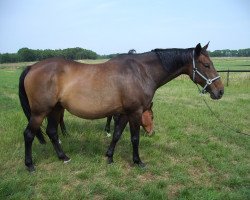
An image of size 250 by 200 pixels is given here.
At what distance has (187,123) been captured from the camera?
333 inches

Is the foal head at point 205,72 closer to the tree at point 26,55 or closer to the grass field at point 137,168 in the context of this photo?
the grass field at point 137,168

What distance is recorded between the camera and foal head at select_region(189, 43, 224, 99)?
507 centimetres

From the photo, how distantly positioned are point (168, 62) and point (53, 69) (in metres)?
2.04

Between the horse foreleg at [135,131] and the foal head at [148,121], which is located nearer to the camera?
the horse foreleg at [135,131]

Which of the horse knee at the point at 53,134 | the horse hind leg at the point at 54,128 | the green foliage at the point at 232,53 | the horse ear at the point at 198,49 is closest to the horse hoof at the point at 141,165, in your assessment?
the horse hind leg at the point at 54,128

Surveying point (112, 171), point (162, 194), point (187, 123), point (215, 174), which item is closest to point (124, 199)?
point (162, 194)

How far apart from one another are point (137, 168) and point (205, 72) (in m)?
2.12

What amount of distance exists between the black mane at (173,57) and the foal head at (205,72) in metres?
0.13

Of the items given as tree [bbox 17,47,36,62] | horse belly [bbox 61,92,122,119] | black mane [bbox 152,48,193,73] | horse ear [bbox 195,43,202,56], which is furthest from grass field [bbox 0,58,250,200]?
tree [bbox 17,47,36,62]

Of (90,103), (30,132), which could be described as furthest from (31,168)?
(90,103)

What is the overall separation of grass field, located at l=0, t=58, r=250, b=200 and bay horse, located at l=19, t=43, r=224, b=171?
487 mm

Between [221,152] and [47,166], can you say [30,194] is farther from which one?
[221,152]

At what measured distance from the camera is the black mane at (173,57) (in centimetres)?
512

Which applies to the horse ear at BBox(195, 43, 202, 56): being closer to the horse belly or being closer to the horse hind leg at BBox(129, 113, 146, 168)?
the horse hind leg at BBox(129, 113, 146, 168)
